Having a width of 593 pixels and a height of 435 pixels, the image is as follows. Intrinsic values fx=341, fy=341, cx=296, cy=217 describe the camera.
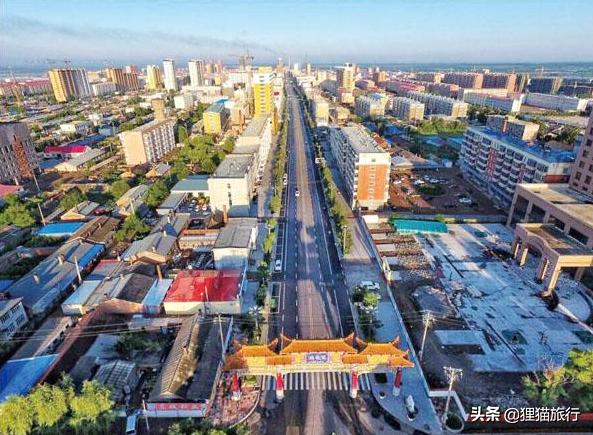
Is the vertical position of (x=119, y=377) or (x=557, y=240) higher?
(x=557, y=240)

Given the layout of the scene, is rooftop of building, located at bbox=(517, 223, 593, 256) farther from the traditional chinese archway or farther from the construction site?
the traditional chinese archway

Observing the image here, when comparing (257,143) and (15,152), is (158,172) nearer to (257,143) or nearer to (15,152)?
(257,143)

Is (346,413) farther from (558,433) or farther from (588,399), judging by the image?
(588,399)

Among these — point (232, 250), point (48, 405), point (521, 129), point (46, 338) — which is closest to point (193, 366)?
point (48, 405)

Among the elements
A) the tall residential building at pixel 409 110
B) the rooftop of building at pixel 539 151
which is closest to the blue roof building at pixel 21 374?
the rooftop of building at pixel 539 151

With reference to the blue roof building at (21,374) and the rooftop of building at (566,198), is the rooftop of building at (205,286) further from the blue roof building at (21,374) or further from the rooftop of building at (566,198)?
the rooftop of building at (566,198)

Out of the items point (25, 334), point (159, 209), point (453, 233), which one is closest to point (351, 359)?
point (25, 334)

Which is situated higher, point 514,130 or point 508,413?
point 514,130
